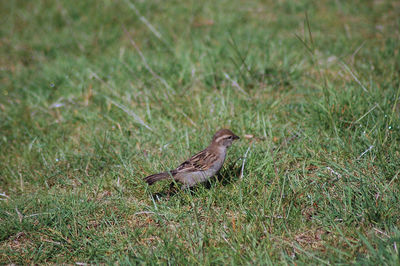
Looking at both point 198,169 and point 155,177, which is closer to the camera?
point 155,177

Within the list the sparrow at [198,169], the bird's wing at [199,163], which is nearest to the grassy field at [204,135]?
the sparrow at [198,169]

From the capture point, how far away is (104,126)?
630cm

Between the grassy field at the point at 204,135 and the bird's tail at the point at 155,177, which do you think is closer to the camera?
the grassy field at the point at 204,135

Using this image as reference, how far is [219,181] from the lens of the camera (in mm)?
4891

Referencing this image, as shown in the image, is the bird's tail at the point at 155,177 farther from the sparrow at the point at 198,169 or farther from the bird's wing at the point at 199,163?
the bird's wing at the point at 199,163

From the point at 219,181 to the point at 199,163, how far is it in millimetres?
420

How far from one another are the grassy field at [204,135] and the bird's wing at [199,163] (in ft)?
0.82

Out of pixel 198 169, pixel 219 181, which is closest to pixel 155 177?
pixel 198 169

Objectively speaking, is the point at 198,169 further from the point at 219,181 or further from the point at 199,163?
the point at 219,181

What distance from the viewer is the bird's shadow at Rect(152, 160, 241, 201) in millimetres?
4634

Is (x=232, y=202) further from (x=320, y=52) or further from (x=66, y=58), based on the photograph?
(x=66, y=58)

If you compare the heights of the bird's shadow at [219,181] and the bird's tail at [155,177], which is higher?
the bird's tail at [155,177]

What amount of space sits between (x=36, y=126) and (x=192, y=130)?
8.37 feet

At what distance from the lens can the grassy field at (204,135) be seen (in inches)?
151
